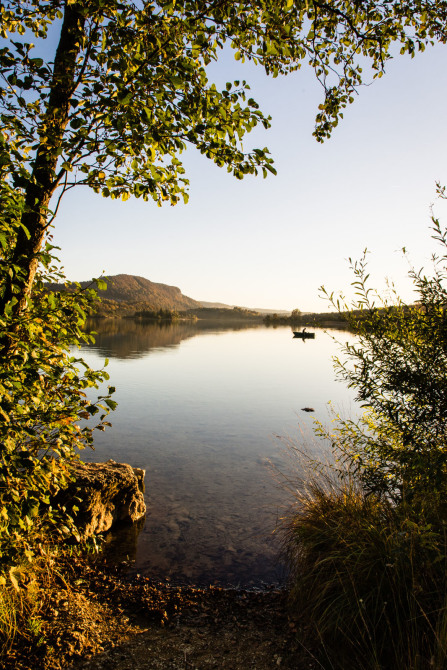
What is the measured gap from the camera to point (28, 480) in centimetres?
355

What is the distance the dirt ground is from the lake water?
0.73 meters

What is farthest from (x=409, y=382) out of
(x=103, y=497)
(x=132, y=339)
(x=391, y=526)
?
(x=132, y=339)

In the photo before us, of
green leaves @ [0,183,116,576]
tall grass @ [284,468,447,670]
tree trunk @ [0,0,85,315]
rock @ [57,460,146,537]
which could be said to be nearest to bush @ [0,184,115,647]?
green leaves @ [0,183,116,576]

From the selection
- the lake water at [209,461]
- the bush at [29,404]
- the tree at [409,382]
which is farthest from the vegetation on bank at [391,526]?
the bush at [29,404]

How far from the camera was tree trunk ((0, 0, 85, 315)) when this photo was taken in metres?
3.84

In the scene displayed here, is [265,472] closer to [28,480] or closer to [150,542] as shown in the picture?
[150,542]

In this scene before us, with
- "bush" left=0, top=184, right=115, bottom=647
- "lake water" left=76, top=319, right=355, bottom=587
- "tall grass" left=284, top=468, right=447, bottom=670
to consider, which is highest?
"bush" left=0, top=184, right=115, bottom=647

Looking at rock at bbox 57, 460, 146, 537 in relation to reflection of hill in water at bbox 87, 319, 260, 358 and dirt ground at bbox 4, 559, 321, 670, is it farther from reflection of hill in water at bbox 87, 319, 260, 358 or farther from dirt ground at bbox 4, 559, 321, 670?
reflection of hill in water at bbox 87, 319, 260, 358

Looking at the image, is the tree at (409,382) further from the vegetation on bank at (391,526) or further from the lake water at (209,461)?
the lake water at (209,461)

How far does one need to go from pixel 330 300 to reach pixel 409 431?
215cm

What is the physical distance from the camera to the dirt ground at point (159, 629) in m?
4.24

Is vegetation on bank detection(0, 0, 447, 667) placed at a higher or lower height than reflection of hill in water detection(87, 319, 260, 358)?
higher

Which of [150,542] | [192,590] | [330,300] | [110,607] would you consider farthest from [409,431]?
[150,542]

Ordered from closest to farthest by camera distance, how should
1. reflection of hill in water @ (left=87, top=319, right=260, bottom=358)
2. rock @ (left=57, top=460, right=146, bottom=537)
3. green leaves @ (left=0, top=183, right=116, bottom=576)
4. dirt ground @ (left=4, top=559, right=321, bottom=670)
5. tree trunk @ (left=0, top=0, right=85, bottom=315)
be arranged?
green leaves @ (left=0, top=183, right=116, bottom=576), tree trunk @ (left=0, top=0, right=85, bottom=315), dirt ground @ (left=4, top=559, right=321, bottom=670), rock @ (left=57, top=460, right=146, bottom=537), reflection of hill in water @ (left=87, top=319, right=260, bottom=358)
